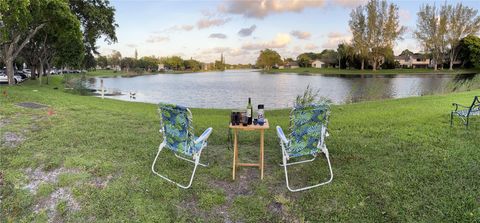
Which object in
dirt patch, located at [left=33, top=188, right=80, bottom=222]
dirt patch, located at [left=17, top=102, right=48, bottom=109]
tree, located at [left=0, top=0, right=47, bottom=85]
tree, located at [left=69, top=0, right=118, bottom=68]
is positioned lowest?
dirt patch, located at [left=33, top=188, right=80, bottom=222]

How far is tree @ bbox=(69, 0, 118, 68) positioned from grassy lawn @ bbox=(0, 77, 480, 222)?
18.3m

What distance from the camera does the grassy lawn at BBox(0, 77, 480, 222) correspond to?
3.25 metres

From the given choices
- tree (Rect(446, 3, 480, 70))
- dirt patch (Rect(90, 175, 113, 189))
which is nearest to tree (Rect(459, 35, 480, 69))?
tree (Rect(446, 3, 480, 70))

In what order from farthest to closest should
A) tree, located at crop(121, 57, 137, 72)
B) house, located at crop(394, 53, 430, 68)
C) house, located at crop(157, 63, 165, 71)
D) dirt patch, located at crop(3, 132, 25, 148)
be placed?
house, located at crop(157, 63, 165, 71) → tree, located at crop(121, 57, 137, 72) → house, located at crop(394, 53, 430, 68) → dirt patch, located at crop(3, 132, 25, 148)

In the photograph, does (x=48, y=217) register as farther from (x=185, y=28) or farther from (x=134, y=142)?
(x=185, y=28)

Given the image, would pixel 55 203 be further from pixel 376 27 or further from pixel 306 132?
pixel 376 27

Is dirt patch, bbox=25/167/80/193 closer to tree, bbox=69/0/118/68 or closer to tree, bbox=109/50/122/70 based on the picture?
tree, bbox=69/0/118/68

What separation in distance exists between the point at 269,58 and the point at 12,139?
125 meters

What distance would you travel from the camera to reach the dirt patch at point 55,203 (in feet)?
10.8

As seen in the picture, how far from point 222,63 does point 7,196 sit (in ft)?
569

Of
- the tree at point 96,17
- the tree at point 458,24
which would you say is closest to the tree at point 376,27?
the tree at point 458,24

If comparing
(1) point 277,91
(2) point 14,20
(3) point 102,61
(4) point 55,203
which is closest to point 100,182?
(4) point 55,203

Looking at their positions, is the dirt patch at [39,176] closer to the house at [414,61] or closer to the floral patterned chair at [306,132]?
the floral patterned chair at [306,132]

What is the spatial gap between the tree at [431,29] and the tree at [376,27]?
428 cm
